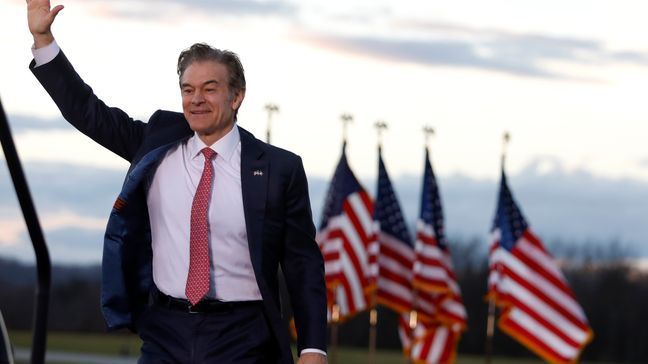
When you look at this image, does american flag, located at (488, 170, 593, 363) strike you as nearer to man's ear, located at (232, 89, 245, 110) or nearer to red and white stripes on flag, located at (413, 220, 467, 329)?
red and white stripes on flag, located at (413, 220, 467, 329)

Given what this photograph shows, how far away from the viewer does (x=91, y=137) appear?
220 inches

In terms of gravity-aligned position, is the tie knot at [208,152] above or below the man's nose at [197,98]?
below

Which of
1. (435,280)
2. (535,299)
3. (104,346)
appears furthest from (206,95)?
(104,346)

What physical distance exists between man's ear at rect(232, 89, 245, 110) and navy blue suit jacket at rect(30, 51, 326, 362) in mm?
148

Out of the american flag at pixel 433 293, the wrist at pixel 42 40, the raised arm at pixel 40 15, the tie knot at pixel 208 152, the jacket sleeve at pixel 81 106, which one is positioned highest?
the raised arm at pixel 40 15

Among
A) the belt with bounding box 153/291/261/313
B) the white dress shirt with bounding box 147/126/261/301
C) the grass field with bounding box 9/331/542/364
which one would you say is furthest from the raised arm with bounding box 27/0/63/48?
the grass field with bounding box 9/331/542/364

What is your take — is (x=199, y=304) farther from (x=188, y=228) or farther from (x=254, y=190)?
(x=254, y=190)

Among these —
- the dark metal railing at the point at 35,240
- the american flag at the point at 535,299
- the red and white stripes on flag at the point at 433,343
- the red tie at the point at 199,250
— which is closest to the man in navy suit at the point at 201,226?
the red tie at the point at 199,250

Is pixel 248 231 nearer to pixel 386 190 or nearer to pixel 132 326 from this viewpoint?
pixel 132 326

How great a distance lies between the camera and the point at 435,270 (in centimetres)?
2591

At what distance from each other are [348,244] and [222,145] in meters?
20.4

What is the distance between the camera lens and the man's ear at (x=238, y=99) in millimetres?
5531

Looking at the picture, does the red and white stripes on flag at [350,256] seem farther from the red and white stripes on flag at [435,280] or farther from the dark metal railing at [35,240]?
the dark metal railing at [35,240]

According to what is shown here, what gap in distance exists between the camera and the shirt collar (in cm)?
557
